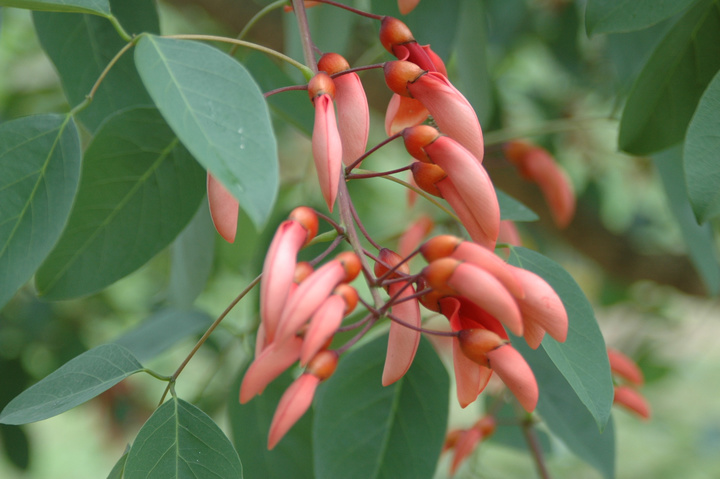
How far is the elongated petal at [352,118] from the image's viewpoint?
1.48ft

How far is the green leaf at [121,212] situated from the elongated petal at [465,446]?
0.44 m

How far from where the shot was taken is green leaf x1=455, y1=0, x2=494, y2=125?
31.4 inches

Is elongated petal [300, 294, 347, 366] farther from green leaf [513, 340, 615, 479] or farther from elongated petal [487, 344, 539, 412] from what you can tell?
green leaf [513, 340, 615, 479]

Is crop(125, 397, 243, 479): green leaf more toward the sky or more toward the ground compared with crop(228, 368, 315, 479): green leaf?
more toward the sky

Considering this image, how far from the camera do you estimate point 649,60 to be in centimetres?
63

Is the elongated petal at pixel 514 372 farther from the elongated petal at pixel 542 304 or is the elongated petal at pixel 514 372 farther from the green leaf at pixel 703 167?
the green leaf at pixel 703 167

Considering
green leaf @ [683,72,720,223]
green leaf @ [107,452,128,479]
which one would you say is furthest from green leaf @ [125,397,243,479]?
green leaf @ [683,72,720,223]

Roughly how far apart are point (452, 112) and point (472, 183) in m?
0.06

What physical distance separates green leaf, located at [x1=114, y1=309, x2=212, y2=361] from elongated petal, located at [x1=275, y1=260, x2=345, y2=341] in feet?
1.70

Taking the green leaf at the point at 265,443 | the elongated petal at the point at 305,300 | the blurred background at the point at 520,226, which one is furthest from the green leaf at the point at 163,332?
the elongated petal at the point at 305,300

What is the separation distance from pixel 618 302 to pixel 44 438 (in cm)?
246

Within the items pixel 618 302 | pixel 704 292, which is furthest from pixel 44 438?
pixel 704 292

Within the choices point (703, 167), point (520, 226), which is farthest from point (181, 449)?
point (520, 226)

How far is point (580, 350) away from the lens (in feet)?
1.59
